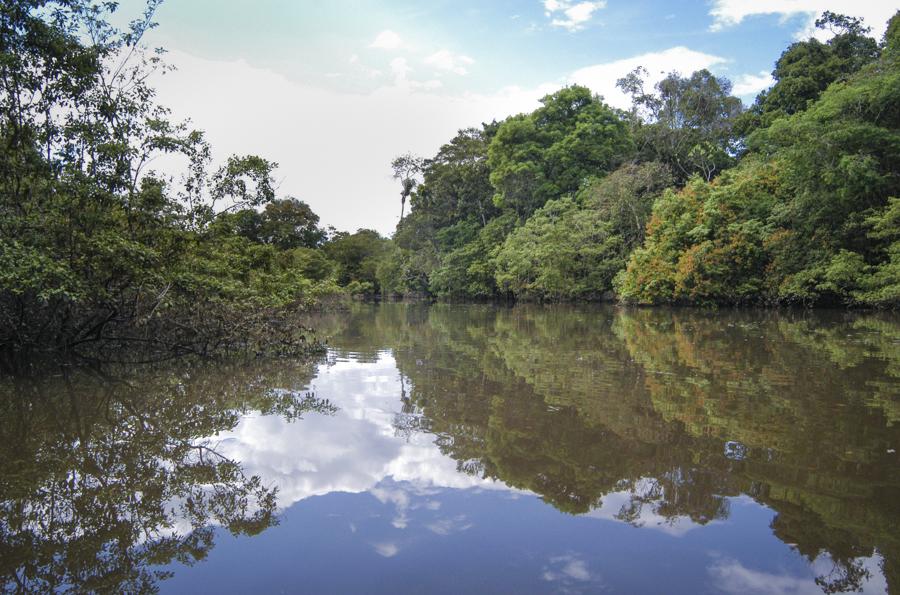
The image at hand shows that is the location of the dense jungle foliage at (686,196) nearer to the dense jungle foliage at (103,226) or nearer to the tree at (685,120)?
the tree at (685,120)

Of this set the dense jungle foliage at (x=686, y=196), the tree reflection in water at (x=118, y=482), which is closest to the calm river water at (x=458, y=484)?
the tree reflection in water at (x=118, y=482)

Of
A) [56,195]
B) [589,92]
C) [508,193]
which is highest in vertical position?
[589,92]

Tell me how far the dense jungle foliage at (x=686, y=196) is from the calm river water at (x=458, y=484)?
13.7m

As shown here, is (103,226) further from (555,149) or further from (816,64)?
(816,64)

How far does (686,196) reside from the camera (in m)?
24.8

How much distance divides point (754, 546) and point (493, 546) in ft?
4.27

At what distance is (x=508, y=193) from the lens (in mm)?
38219

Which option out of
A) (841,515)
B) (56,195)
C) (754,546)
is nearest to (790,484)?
(841,515)

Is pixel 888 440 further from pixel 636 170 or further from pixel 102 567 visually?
pixel 636 170

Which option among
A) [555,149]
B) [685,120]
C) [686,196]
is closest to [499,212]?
[555,149]

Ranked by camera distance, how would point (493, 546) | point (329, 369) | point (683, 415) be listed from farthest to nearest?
1. point (329, 369)
2. point (683, 415)
3. point (493, 546)

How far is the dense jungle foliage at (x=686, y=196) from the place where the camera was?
17.8 m

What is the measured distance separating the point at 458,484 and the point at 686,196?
78.8 ft

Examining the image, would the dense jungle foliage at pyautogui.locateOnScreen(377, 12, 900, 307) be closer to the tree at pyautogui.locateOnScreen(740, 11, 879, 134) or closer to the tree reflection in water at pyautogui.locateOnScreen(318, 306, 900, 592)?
the tree at pyautogui.locateOnScreen(740, 11, 879, 134)
